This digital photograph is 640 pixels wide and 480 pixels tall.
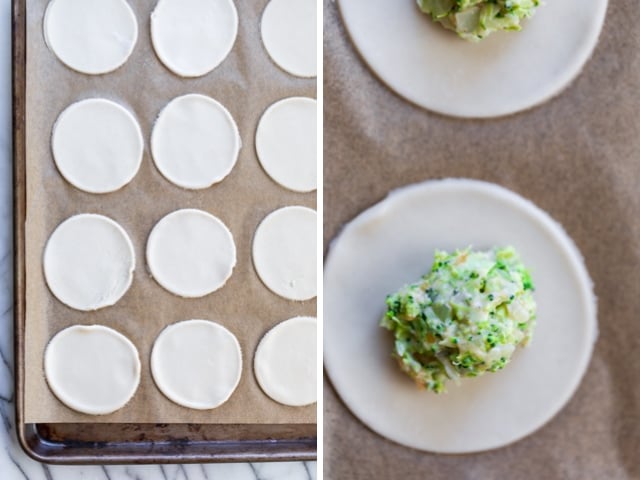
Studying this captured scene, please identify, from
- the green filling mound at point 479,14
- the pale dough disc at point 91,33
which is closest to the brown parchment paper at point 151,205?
the pale dough disc at point 91,33

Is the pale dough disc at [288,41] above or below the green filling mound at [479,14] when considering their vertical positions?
below

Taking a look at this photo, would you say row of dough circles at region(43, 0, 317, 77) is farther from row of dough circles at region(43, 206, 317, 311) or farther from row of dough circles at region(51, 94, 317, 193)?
row of dough circles at region(43, 206, 317, 311)

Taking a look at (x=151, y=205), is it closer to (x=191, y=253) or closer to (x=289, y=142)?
(x=191, y=253)

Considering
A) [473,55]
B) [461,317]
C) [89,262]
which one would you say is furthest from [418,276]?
[89,262]

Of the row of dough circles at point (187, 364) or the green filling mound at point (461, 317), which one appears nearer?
the green filling mound at point (461, 317)

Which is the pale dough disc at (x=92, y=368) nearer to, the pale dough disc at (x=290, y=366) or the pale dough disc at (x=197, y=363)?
the pale dough disc at (x=197, y=363)

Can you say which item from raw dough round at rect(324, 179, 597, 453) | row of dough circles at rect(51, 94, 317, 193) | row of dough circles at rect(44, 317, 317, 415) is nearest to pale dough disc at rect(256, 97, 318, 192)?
row of dough circles at rect(51, 94, 317, 193)

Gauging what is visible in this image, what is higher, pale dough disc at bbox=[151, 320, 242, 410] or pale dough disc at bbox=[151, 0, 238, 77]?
pale dough disc at bbox=[151, 0, 238, 77]
